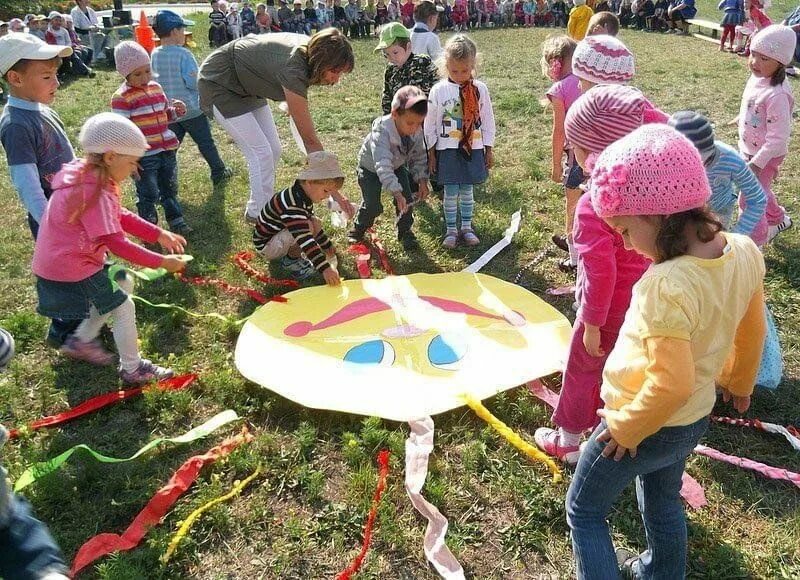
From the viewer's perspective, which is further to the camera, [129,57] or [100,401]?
[129,57]

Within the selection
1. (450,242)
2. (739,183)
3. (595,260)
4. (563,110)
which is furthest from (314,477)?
(563,110)

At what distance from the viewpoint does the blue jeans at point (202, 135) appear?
675 centimetres

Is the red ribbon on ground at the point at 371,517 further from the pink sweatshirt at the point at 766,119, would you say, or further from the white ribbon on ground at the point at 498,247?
the pink sweatshirt at the point at 766,119

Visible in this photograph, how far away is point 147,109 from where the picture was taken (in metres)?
5.55

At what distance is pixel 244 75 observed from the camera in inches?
202

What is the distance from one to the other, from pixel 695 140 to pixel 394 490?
214cm

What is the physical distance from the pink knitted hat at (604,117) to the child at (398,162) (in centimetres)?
206

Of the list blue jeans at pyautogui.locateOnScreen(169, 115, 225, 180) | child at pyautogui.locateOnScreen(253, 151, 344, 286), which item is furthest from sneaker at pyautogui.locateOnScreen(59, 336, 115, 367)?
blue jeans at pyautogui.locateOnScreen(169, 115, 225, 180)

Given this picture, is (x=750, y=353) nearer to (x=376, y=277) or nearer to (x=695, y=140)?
(x=695, y=140)

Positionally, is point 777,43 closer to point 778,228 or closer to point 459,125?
point 778,228

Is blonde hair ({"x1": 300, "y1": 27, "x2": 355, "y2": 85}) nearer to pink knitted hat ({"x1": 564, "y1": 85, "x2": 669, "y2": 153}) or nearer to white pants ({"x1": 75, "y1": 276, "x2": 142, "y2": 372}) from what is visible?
white pants ({"x1": 75, "y1": 276, "x2": 142, "y2": 372})

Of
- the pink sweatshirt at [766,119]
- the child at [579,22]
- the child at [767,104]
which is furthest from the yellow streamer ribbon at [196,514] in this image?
the child at [579,22]

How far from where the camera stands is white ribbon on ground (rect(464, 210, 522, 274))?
4938 millimetres

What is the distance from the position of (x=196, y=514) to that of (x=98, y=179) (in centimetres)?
176
